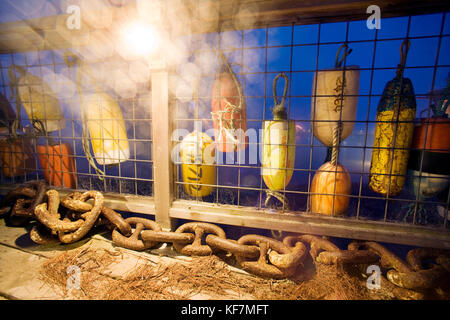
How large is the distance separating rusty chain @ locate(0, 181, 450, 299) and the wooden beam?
0.46 feet

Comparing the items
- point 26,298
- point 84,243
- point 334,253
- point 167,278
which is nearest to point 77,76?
point 84,243

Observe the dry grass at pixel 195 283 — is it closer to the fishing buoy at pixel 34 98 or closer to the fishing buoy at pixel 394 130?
the fishing buoy at pixel 394 130

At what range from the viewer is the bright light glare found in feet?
5.85

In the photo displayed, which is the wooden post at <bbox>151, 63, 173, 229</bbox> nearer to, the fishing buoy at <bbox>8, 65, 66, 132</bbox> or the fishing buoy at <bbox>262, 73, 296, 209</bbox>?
the fishing buoy at <bbox>262, 73, 296, 209</bbox>

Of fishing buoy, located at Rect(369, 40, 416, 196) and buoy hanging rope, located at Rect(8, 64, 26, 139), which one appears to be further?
buoy hanging rope, located at Rect(8, 64, 26, 139)

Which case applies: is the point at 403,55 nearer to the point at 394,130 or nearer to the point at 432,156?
the point at 394,130

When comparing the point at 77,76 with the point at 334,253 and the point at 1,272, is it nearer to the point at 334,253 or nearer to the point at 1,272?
the point at 1,272

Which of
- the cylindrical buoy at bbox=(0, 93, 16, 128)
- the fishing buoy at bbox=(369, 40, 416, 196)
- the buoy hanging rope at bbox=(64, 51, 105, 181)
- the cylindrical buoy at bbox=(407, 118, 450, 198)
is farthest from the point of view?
the cylindrical buoy at bbox=(0, 93, 16, 128)

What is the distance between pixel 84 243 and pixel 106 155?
3.09 feet

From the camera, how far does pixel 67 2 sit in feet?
6.58

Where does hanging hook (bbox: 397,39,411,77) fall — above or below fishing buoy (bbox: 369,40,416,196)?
above

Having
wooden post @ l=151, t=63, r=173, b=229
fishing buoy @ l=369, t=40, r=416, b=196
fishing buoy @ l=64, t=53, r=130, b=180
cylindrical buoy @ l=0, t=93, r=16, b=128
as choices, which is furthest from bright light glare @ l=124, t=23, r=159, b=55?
cylindrical buoy @ l=0, t=93, r=16, b=128

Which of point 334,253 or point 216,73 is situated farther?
point 216,73

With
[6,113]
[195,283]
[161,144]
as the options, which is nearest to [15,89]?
[6,113]
